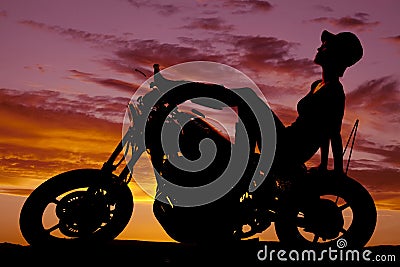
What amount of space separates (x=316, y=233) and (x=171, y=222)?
183cm

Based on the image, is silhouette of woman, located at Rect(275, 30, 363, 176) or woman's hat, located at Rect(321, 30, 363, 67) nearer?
silhouette of woman, located at Rect(275, 30, 363, 176)

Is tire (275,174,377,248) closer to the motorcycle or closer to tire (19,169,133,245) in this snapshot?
the motorcycle

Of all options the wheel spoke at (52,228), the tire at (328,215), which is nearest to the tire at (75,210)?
the wheel spoke at (52,228)

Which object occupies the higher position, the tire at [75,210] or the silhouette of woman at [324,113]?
the silhouette of woman at [324,113]

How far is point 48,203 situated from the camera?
22.4 ft

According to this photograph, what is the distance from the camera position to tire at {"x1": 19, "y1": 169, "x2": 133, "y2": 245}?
6801mm

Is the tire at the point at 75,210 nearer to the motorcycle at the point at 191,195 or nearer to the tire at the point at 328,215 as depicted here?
the motorcycle at the point at 191,195

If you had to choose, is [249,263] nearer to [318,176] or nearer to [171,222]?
[171,222]

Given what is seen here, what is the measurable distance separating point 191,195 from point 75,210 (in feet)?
4.82

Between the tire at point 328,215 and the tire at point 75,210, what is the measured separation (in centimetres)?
203

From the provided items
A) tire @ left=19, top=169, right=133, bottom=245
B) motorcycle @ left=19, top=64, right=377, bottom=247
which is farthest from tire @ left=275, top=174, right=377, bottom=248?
tire @ left=19, top=169, right=133, bottom=245

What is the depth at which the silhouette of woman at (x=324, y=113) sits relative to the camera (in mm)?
6516

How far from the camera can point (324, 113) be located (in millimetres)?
6461

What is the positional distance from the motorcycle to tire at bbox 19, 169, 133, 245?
0.5 inches
